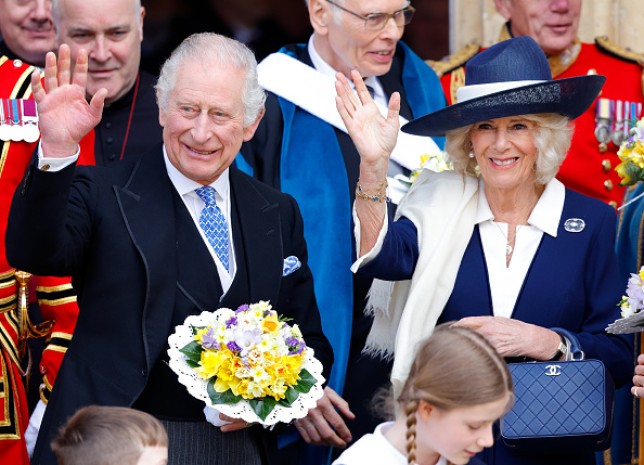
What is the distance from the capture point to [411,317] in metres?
4.33

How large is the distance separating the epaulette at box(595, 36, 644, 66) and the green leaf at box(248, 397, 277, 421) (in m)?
2.77

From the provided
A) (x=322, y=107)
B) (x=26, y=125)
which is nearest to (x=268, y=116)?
(x=322, y=107)

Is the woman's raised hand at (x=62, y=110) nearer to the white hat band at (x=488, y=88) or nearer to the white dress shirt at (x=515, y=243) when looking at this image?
the white dress shirt at (x=515, y=243)

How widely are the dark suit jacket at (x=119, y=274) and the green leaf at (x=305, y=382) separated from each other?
269mm

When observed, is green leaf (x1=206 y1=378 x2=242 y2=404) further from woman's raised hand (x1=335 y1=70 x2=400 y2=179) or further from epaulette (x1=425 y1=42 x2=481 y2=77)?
epaulette (x1=425 y1=42 x2=481 y2=77)

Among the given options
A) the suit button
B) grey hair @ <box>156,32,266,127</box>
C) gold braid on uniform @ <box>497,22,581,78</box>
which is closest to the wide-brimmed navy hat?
grey hair @ <box>156,32,266,127</box>

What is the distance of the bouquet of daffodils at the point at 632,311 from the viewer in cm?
418

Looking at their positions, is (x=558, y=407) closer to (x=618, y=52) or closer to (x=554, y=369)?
(x=554, y=369)

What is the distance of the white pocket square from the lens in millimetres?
4273

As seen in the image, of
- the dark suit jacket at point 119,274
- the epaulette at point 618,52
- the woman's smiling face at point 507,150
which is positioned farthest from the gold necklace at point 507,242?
the epaulette at point 618,52

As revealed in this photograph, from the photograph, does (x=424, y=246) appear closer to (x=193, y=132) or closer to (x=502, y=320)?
(x=502, y=320)

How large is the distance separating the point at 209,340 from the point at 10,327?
102 cm

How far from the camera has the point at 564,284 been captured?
438 cm

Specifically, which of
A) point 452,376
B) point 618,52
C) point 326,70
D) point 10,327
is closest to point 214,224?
point 10,327
